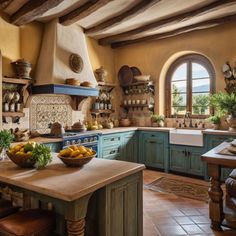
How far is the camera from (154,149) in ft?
16.1

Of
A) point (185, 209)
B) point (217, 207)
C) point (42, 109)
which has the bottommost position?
point (185, 209)

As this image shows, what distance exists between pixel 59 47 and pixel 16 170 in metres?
2.95

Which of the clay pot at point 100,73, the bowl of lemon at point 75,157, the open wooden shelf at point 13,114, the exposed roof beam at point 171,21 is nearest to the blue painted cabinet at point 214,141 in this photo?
the exposed roof beam at point 171,21

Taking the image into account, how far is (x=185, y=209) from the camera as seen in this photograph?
3053mm

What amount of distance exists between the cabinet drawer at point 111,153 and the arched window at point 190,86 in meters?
1.64

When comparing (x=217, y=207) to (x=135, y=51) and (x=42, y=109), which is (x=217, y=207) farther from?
(x=135, y=51)

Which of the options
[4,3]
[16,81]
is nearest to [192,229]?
[16,81]

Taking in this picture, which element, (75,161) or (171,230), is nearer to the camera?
(75,161)

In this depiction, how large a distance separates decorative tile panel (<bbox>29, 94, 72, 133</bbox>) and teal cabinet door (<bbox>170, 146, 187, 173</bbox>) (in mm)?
2148

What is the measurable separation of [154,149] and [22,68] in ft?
9.67

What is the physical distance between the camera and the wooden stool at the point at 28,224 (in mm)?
1504

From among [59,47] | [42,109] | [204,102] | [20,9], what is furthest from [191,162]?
[20,9]

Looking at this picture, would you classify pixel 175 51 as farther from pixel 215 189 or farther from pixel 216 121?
pixel 215 189

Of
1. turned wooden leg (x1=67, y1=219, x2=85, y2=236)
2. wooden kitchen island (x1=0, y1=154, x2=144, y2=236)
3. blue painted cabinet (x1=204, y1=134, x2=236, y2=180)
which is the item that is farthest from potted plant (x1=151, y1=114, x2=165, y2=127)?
turned wooden leg (x1=67, y1=219, x2=85, y2=236)
